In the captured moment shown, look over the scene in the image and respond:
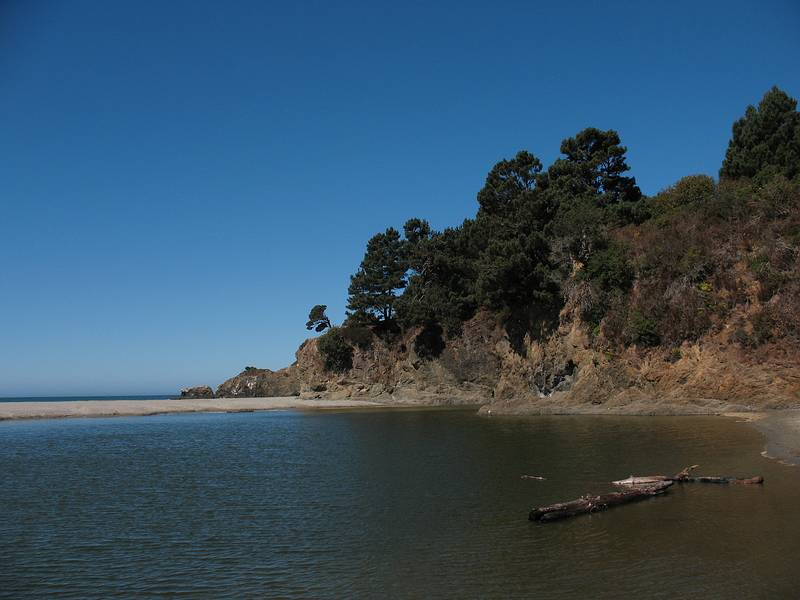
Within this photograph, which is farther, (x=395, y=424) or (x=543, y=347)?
(x=543, y=347)

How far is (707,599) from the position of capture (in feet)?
29.9

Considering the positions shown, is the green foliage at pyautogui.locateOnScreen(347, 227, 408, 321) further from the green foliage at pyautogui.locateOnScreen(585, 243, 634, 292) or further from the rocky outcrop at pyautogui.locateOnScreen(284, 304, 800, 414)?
the green foliage at pyautogui.locateOnScreen(585, 243, 634, 292)

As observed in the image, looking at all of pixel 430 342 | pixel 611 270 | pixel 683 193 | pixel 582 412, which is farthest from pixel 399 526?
pixel 430 342

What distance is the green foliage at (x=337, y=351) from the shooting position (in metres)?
83.6

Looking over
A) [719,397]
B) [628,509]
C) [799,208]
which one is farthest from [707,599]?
[799,208]

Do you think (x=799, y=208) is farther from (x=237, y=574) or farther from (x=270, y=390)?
(x=270, y=390)

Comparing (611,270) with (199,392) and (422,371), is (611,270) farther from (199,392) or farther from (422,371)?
(199,392)

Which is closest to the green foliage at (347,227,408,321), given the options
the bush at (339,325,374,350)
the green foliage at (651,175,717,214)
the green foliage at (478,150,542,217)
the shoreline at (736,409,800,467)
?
the bush at (339,325,374,350)

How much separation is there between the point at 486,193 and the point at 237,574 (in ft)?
197

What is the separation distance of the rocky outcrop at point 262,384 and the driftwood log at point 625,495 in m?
90.1

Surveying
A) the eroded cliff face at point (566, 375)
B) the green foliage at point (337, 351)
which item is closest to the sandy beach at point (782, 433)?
the eroded cliff face at point (566, 375)

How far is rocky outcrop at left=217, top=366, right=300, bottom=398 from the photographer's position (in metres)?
105

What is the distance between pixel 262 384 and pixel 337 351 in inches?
1236

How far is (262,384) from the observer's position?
10869cm
